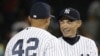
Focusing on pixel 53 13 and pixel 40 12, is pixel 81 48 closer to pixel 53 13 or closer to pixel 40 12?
pixel 40 12

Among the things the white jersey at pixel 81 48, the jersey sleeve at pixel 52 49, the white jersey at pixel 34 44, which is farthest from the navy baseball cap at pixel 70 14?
the jersey sleeve at pixel 52 49

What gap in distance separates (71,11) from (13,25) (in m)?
4.60

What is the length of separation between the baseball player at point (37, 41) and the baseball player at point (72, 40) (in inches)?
45.1

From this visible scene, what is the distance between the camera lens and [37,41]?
497 cm

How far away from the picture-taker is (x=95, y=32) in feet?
36.0

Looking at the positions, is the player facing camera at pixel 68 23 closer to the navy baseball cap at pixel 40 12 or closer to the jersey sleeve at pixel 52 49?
the navy baseball cap at pixel 40 12

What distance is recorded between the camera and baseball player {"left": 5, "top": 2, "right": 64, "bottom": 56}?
4891 millimetres

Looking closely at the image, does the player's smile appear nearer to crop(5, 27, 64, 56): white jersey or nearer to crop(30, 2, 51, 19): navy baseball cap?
crop(30, 2, 51, 19): navy baseball cap

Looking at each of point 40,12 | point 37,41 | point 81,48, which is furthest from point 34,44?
point 81,48

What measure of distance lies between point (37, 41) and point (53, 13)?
6.44m

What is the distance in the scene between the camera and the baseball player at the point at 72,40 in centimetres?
626

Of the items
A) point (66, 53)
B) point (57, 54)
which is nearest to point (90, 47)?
point (66, 53)

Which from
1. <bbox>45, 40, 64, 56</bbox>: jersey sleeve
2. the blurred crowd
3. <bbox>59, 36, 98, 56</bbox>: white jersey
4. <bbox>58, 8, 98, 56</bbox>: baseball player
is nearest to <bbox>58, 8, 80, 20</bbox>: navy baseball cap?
<bbox>58, 8, 98, 56</bbox>: baseball player

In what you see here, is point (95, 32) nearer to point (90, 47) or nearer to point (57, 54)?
point (90, 47)
